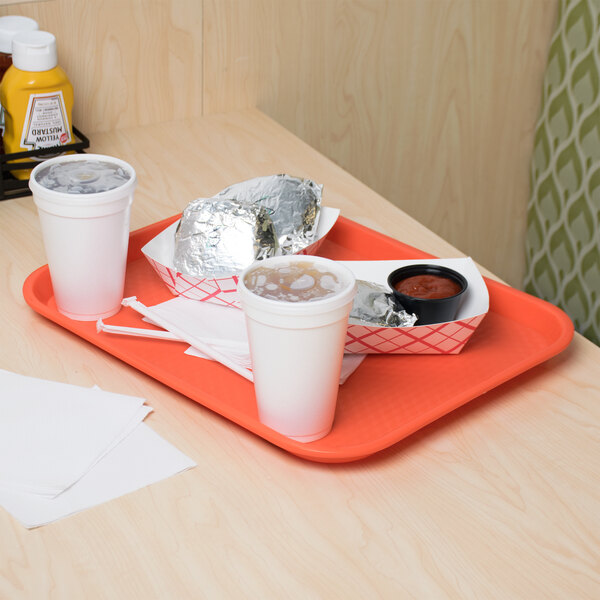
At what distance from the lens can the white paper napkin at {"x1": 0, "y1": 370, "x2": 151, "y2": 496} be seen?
75 cm

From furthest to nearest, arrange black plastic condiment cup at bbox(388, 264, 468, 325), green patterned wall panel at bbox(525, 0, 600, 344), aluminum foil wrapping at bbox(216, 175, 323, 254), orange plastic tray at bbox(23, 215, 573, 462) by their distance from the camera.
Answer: green patterned wall panel at bbox(525, 0, 600, 344)
aluminum foil wrapping at bbox(216, 175, 323, 254)
black plastic condiment cup at bbox(388, 264, 468, 325)
orange plastic tray at bbox(23, 215, 573, 462)

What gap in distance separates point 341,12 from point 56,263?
0.94 meters

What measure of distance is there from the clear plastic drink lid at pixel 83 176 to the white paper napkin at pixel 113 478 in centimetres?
27

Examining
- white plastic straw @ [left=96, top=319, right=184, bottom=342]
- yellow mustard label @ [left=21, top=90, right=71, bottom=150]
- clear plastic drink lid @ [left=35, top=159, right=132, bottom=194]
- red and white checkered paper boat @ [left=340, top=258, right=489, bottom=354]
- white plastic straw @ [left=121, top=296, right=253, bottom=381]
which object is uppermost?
clear plastic drink lid @ [left=35, top=159, right=132, bottom=194]

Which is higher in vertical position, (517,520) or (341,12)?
(341,12)

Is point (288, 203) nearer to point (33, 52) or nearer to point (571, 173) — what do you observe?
point (33, 52)

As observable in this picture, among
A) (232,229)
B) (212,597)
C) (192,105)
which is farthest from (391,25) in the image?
(212,597)

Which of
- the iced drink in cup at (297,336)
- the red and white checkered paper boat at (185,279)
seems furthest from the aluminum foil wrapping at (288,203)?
the iced drink in cup at (297,336)

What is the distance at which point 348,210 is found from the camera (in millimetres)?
1273

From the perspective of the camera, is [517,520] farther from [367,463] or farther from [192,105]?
[192,105]

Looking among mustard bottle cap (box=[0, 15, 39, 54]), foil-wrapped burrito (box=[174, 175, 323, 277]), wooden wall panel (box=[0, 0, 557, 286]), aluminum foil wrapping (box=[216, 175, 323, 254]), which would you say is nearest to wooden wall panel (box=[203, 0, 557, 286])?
wooden wall panel (box=[0, 0, 557, 286])

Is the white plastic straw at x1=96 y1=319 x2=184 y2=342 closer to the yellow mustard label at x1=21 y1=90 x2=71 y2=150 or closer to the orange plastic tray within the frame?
the orange plastic tray

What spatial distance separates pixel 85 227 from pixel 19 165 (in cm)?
38

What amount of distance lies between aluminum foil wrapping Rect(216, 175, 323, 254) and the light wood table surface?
284mm
